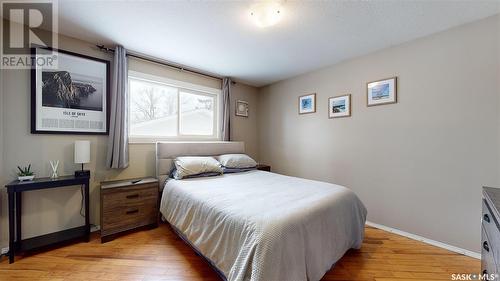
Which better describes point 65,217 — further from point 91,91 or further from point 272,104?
point 272,104

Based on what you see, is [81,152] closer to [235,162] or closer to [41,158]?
[41,158]

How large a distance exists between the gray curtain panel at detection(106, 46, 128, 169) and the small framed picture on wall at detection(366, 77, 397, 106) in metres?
3.40

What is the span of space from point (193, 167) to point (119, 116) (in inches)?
46.7

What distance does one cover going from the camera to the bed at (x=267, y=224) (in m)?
1.22

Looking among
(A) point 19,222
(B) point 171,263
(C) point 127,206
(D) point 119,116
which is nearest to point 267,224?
(B) point 171,263

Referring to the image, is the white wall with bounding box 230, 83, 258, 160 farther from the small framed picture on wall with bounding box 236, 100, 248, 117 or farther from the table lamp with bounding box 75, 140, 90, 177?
the table lamp with bounding box 75, 140, 90, 177

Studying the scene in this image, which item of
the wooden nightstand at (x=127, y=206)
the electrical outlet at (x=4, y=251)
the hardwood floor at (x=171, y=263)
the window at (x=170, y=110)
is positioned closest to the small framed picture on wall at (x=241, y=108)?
the window at (x=170, y=110)

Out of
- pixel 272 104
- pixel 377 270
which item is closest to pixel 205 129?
pixel 272 104

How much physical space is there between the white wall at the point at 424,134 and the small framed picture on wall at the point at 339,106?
0.09m

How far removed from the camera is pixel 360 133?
282 cm

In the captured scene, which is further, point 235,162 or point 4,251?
point 235,162

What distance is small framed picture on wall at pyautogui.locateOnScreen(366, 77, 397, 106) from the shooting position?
2.50 meters

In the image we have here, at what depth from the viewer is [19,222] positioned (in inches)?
78.2

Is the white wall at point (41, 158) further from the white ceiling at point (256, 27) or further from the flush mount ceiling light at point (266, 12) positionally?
the flush mount ceiling light at point (266, 12)
